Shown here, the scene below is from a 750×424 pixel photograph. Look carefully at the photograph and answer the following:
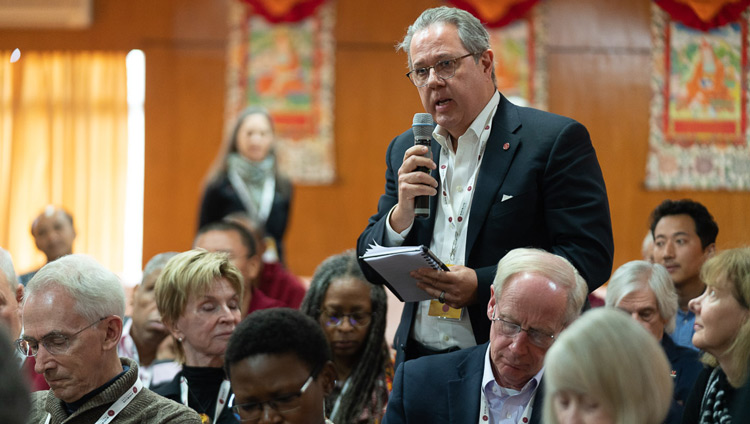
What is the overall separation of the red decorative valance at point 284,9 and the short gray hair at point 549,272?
706 cm

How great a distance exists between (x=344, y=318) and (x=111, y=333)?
1055mm

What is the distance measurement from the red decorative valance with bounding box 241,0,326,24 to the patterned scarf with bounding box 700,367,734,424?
6.97 meters

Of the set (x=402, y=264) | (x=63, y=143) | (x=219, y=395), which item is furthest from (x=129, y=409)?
(x=63, y=143)

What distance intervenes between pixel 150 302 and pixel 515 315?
190cm

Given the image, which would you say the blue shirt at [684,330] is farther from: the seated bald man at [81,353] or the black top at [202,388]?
the seated bald man at [81,353]

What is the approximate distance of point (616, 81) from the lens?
29.5 feet

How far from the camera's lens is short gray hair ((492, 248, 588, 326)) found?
6.96 ft

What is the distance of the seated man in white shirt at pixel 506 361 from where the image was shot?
6.85ft

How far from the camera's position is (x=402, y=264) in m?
2.27

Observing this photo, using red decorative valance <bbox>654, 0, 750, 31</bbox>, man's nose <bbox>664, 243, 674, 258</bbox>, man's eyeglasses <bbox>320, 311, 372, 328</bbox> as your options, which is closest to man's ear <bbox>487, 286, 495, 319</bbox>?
man's eyeglasses <bbox>320, 311, 372, 328</bbox>

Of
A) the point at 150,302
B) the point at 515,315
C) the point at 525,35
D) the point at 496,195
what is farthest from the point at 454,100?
the point at 525,35

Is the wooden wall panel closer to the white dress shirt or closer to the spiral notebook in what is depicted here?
the white dress shirt

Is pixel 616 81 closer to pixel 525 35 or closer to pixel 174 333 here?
pixel 525 35

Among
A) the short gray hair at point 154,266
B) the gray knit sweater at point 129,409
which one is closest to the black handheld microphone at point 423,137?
the gray knit sweater at point 129,409
